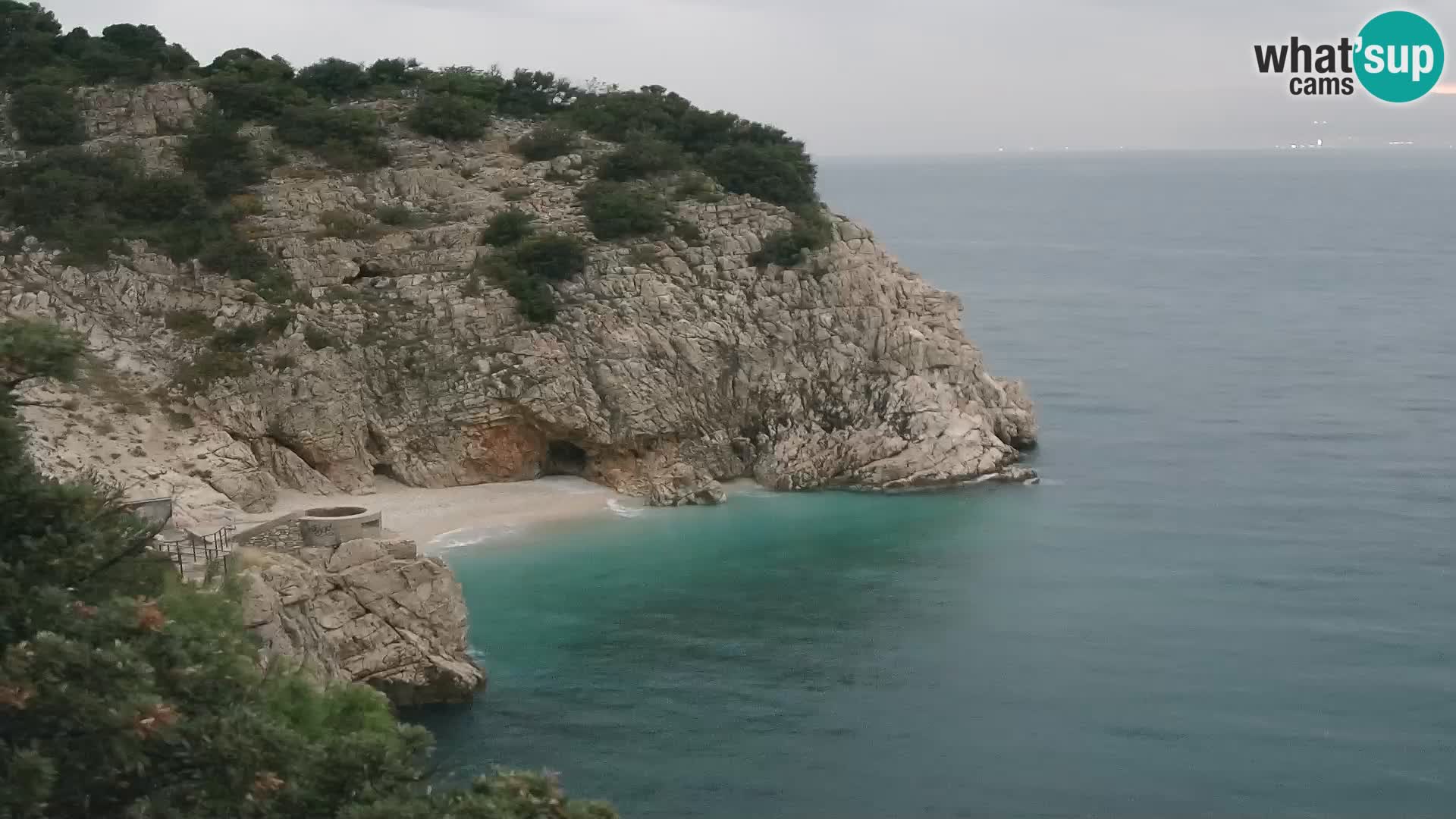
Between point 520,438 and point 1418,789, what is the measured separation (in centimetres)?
2251

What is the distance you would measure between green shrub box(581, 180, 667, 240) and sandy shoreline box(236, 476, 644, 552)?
22.8ft

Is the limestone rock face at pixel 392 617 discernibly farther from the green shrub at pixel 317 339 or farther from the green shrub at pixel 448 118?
the green shrub at pixel 448 118

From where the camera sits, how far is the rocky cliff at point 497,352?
35.8 meters

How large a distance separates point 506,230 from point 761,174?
808cm

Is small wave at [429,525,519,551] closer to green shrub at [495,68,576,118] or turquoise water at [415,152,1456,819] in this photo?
turquoise water at [415,152,1456,819]

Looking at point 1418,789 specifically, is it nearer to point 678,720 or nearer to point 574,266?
point 678,720

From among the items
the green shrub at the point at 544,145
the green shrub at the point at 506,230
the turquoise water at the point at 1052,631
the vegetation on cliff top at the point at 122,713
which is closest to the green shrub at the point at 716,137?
the green shrub at the point at 544,145

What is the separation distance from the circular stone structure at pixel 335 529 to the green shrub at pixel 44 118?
71.1 ft

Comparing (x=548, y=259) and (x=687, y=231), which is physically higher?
(x=687, y=231)

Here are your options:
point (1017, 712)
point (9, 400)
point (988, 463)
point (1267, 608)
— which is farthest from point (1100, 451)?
point (9, 400)

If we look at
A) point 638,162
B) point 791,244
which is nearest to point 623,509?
point 791,244

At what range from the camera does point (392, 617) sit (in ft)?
76.5

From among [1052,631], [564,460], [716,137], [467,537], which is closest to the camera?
[1052,631]

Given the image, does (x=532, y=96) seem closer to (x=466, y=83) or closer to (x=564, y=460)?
(x=466, y=83)
